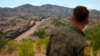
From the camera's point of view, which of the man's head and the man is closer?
the man

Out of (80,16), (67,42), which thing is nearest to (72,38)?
(67,42)

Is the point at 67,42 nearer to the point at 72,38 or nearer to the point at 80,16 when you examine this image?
the point at 72,38

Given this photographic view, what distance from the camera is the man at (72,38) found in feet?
12.1

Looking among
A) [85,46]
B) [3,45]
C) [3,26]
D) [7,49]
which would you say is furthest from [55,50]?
[3,26]

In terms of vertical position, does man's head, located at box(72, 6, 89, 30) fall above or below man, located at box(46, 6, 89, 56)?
above

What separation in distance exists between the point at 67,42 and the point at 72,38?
0.08 m

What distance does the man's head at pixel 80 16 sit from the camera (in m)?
3.83

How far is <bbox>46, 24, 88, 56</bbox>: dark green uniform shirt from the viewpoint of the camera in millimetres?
3686

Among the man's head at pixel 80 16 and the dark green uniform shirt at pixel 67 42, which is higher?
the man's head at pixel 80 16

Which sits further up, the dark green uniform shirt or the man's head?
the man's head

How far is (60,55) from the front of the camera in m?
3.73

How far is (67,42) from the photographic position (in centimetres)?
373

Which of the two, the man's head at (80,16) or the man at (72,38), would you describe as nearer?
the man at (72,38)

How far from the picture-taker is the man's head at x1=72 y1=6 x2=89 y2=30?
3826mm
